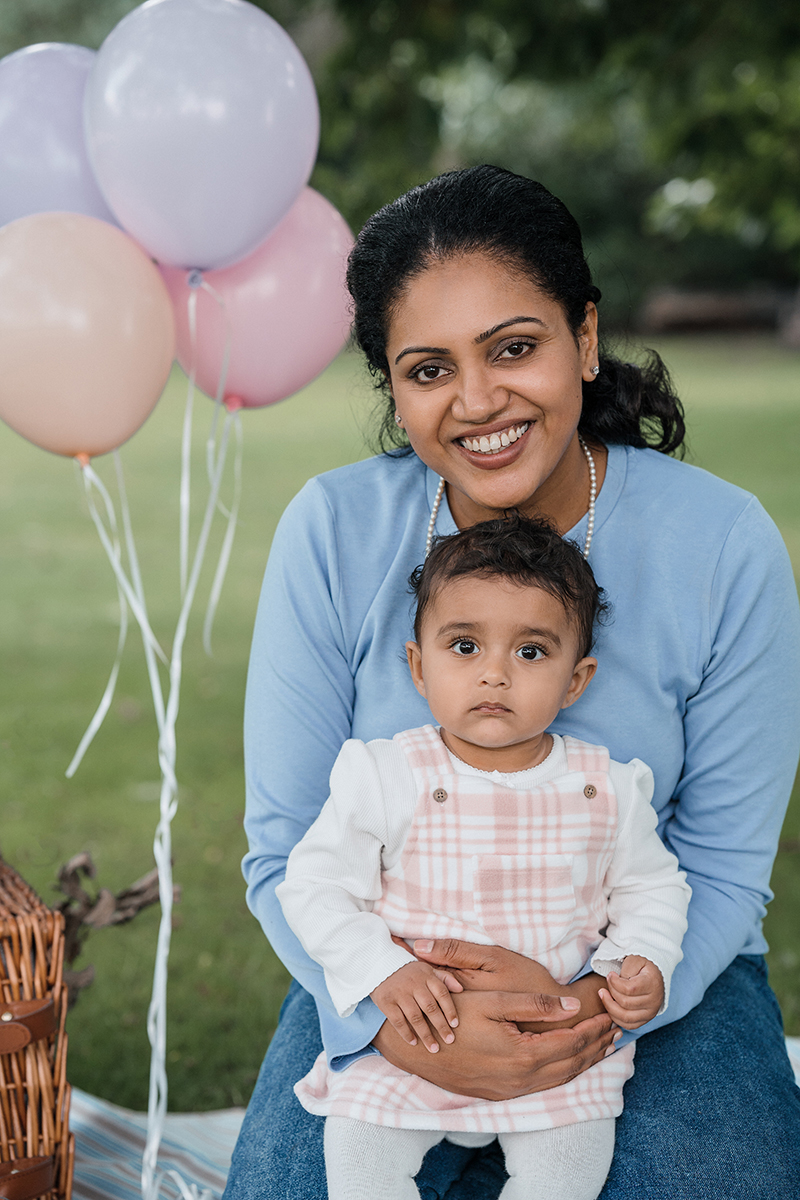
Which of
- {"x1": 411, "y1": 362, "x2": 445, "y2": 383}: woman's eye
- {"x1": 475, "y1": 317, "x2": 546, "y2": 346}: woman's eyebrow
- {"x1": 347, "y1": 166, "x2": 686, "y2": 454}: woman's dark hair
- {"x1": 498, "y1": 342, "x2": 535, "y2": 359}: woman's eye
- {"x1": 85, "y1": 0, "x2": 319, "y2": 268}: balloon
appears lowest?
{"x1": 411, "y1": 362, "x2": 445, "y2": 383}: woman's eye

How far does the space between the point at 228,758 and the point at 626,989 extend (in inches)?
132

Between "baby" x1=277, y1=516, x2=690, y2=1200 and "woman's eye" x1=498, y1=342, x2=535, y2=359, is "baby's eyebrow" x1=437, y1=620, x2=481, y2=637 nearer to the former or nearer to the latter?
"baby" x1=277, y1=516, x2=690, y2=1200

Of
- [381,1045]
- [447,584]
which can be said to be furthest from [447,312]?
[381,1045]

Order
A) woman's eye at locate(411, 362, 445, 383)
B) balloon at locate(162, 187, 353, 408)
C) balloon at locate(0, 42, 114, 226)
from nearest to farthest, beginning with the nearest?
1. woman's eye at locate(411, 362, 445, 383)
2. balloon at locate(0, 42, 114, 226)
3. balloon at locate(162, 187, 353, 408)

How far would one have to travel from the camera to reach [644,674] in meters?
1.87

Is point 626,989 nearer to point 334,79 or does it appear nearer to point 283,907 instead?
point 283,907

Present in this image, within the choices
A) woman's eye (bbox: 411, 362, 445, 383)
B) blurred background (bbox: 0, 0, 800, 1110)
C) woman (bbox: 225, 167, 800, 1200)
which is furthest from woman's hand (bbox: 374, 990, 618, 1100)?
blurred background (bbox: 0, 0, 800, 1110)

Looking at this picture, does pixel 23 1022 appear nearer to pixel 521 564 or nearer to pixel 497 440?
pixel 521 564

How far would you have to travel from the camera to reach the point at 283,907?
1728mm

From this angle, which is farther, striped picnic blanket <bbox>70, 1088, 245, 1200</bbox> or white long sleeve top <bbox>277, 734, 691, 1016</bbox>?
striped picnic blanket <bbox>70, 1088, 245, 1200</bbox>

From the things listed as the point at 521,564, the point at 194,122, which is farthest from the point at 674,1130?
the point at 194,122

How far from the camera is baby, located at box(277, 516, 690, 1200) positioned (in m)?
1.63

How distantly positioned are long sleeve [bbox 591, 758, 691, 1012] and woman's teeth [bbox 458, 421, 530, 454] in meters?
0.51

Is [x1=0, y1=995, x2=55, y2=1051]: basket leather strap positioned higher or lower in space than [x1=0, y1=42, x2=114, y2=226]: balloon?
lower
